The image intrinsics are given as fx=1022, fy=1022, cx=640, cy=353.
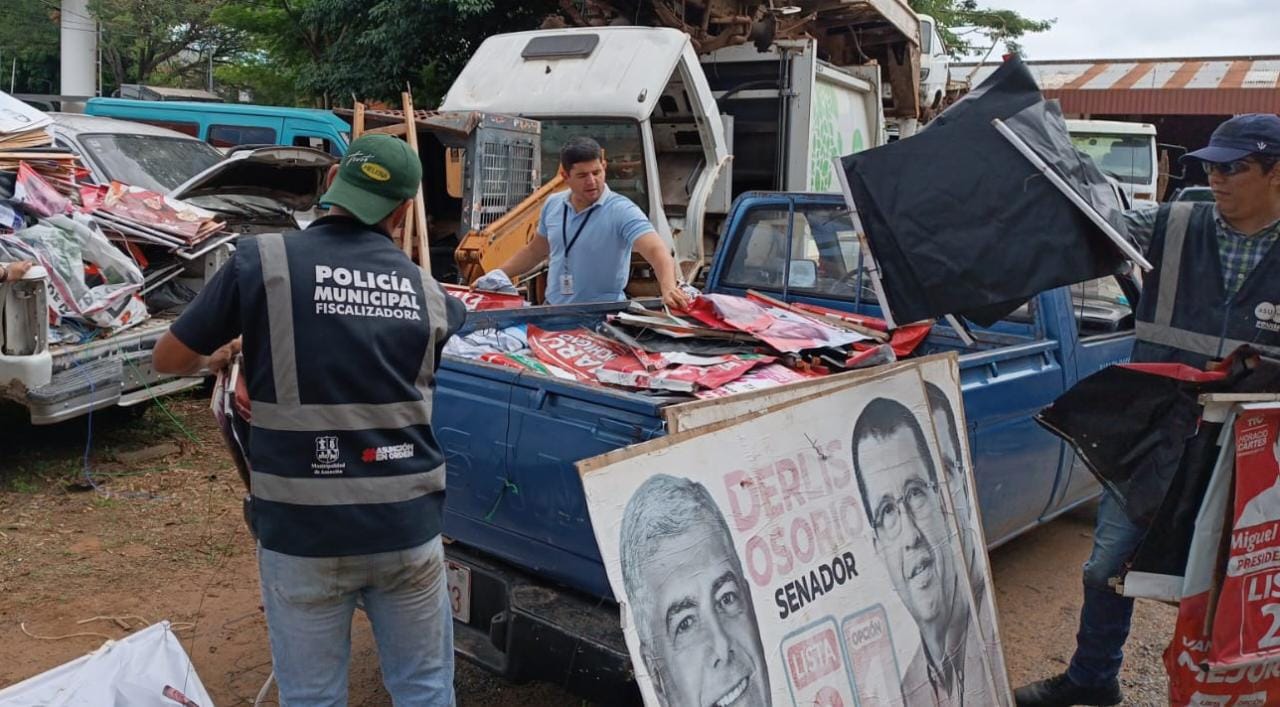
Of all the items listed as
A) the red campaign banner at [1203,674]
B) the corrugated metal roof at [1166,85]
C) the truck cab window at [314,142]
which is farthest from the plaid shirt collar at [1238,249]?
the corrugated metal roof at [1166,85]

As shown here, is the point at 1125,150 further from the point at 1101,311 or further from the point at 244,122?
the point at 244,122

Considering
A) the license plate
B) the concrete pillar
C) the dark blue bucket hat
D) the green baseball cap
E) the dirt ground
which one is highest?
the concrete pillar

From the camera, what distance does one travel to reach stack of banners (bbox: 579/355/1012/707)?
7.31 feet

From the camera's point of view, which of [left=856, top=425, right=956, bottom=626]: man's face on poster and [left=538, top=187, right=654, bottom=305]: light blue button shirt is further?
[left=538, top=187, right=654, bottom=305]: light blue button shirt

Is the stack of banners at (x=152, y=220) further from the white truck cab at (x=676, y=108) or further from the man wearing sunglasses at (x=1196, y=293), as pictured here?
the man wearing sunglasses at (x=1196, y=293)

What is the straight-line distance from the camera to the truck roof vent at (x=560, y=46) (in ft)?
27.8

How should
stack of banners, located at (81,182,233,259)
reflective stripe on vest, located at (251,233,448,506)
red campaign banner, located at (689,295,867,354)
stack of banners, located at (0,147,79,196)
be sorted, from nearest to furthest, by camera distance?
reflective stripe on vest, located at (251,233,448,506) → red campaign banner, located at (689,295,867,354) → stack of banners, located at (0,147,79,196) → stack of banners, located at (81,182,233,259)

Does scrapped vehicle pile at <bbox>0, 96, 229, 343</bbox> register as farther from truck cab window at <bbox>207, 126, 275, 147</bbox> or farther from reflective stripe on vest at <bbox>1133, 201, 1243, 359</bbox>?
reflective stripe on vest at <bbox>1133, 201, 1243, 359</bbox>

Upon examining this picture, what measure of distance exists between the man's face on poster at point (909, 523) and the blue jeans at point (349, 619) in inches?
46.9

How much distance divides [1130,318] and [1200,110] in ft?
60.1

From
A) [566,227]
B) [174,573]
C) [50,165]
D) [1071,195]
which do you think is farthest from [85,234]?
[1071,195]

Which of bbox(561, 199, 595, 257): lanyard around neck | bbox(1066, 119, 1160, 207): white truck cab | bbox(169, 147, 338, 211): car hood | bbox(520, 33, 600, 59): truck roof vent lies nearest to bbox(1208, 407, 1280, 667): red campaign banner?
bbox(561, 199, 595, 257): lanyard around neck

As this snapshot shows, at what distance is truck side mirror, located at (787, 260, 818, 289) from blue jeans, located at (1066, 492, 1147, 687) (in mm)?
1956

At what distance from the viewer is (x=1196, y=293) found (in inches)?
126
